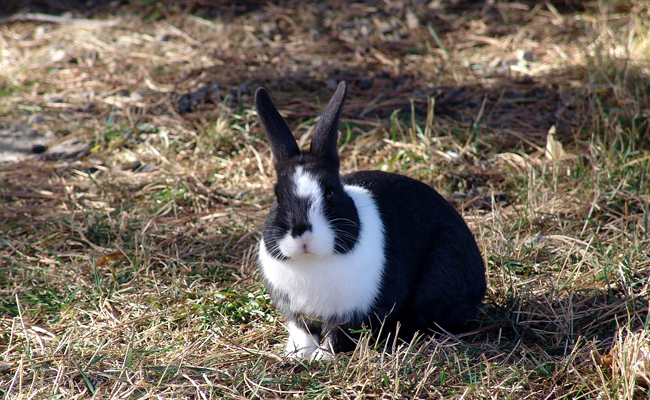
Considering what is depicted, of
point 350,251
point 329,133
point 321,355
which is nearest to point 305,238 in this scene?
point 350,251

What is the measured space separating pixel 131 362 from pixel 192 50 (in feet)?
15.8

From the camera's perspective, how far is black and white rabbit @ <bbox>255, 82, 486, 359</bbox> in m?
3.30

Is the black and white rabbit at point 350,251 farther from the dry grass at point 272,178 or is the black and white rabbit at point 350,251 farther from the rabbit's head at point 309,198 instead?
the dry grass at point 272,178

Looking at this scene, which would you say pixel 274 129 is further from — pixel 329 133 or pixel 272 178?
pixel 272 178

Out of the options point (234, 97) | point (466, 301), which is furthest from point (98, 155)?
point (466, 301)

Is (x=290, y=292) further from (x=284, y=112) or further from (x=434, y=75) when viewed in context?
(x=434, y=75)

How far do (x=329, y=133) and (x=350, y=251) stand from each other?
582 mm

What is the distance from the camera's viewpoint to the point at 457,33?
7.60 m

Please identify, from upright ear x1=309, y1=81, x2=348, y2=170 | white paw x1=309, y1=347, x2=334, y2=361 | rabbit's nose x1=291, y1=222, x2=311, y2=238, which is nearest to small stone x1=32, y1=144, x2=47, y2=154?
upright ear x1=309, y1=81, x2=348, y2=170

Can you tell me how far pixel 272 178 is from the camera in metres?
5.53

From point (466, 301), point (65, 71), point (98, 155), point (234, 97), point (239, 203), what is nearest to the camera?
point (466, 301)

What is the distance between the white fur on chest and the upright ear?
0.27 m

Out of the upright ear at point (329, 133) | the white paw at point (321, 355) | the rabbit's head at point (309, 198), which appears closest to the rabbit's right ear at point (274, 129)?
the rabbit's head at point (309, 198)

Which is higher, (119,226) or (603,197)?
(603,197)
